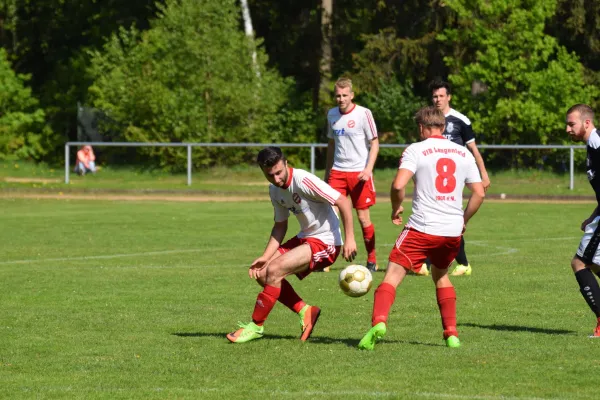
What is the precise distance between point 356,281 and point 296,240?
567 mm

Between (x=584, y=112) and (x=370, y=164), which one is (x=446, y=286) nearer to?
(x=584, y=112)

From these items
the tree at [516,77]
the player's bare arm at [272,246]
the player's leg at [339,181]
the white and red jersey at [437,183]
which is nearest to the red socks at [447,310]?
the white and red jersey at [437,183]

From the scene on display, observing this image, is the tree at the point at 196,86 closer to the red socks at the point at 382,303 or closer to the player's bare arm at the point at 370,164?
the player's bare arm at the point at 370,164

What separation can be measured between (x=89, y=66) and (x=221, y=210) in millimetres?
27528

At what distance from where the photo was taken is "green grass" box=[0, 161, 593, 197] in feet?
107

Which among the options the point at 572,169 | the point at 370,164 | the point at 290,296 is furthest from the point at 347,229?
the point at 572,169

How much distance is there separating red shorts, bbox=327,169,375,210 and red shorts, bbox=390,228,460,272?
5.75 m

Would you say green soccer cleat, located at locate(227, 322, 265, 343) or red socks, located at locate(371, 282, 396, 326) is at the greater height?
red socks, located at locate(371, 282, 396, 326)

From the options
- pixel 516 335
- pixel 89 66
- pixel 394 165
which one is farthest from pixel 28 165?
pixel 516 335

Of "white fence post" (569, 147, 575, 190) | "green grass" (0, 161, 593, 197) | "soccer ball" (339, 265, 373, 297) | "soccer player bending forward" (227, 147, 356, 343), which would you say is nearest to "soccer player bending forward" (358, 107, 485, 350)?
"soccer player bending forward" (227, 147, 356, 343)

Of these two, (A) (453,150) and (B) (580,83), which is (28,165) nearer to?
(B) (580,83)

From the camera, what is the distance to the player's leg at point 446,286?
817 cm

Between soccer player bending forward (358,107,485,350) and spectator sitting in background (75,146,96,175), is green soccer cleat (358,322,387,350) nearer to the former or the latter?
soccer player bending forward (358,107,485,350)

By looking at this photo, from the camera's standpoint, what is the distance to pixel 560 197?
30.3 meters
